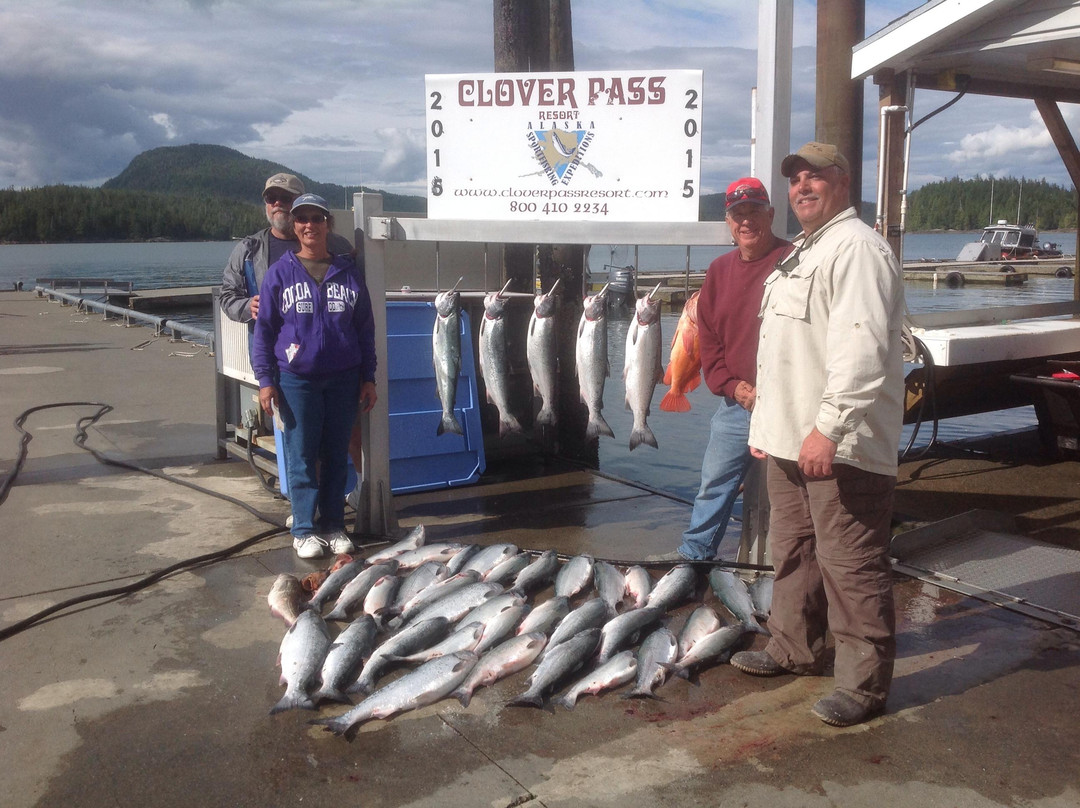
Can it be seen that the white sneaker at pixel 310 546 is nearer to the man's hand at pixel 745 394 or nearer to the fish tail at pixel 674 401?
the fish tail at pixel 674 401

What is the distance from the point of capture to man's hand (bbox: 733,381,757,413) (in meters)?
4.51

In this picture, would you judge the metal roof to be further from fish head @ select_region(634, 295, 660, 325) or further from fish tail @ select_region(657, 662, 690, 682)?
fish tail @ select_region(657, 662, 690, 682)

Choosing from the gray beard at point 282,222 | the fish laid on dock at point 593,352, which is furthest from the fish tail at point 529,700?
the gray beard at point 282,222

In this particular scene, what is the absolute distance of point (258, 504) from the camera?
263 inches

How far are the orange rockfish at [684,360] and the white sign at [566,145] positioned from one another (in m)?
0.58

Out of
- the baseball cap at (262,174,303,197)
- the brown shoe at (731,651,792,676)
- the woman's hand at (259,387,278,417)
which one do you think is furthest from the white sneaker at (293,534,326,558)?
the brown shoe at (731,651,792,676)

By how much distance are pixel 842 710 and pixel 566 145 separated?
339 centimetres

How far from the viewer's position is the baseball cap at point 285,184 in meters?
5.66

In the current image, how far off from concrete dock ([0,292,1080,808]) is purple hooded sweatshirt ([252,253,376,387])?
4.08ft

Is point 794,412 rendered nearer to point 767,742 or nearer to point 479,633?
point 767,742

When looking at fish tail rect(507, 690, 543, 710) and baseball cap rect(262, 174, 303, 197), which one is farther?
baseball cap rect(262, 174, 303, 197)

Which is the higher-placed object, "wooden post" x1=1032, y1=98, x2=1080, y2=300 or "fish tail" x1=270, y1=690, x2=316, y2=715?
"wooden post" x1=1032, y1=98, x2=1080, y2=300

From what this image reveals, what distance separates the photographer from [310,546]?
5.47m

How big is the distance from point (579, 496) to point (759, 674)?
3281mm
